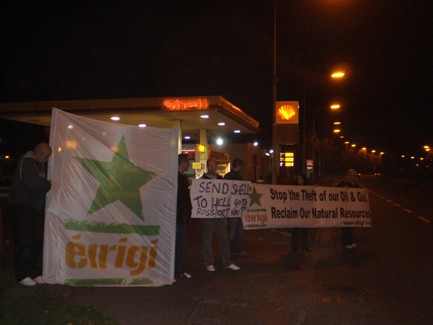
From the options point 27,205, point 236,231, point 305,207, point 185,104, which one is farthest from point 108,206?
point 185,104

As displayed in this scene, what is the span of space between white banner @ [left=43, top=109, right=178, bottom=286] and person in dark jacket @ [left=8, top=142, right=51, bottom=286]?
0.60 ft

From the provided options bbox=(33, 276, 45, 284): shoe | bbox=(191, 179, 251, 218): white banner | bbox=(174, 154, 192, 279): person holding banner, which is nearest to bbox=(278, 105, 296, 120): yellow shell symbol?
bbox=(191, 179, 251, 218): white banner

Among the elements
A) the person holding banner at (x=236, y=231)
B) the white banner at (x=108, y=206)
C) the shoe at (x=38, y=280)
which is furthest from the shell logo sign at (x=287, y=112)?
the shoe at (x=38, y=280)

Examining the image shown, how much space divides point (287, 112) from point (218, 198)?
8.93 metres

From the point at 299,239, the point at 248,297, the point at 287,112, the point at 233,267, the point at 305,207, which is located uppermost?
the point at 287,112

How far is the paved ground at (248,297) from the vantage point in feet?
18.0

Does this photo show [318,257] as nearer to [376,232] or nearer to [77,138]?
[376,232]

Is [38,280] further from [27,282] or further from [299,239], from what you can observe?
[299,239]

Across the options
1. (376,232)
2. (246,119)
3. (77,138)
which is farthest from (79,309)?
(246,119)

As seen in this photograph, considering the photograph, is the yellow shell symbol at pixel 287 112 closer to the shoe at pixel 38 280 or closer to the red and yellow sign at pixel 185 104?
the red and yellow sign at pixel 185 104

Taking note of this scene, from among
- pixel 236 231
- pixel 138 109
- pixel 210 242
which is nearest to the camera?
pixel 210 242

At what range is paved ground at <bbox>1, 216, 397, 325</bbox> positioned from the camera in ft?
18.0

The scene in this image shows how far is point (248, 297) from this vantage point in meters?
6.32

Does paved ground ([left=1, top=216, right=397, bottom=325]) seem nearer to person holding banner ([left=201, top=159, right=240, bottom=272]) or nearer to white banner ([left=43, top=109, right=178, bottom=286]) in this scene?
person holding banner ([left=201, top=159, right=240, bottom=272])
